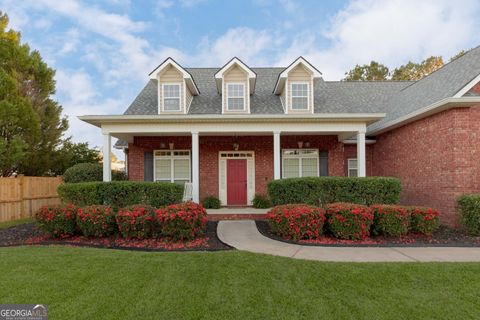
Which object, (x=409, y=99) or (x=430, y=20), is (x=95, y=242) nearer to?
(x=409, y=99)

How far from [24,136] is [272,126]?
12.4 metres

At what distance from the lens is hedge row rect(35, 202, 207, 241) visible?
6812mm

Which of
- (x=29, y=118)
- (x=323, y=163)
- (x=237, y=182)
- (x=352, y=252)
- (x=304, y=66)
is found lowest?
(x=352, y=252)

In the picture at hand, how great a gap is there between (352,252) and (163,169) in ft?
30.6

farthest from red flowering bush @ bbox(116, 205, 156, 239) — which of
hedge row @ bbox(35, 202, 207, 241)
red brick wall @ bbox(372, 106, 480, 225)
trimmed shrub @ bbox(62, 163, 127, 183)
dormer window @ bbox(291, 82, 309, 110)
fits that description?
red brick wall @ bbox(372, 106, 480, 225)

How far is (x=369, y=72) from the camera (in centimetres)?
2678

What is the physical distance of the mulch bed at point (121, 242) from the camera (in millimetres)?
6371

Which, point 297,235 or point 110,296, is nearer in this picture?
point 110,296

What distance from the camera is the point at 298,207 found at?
737 cm

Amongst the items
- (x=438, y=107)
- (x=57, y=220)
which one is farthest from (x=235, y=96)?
(x=57, y=220)

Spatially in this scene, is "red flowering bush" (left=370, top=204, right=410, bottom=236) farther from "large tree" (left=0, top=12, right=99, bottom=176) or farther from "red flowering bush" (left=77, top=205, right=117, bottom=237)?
"large tree" (left=0, top=12, right=99, bottom=176)

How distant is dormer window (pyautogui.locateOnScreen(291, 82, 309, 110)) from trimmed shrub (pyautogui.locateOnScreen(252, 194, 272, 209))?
164 inches

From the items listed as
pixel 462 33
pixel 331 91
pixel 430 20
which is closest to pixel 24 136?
pixel 331 91

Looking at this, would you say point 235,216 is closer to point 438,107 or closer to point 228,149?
point 228,149
